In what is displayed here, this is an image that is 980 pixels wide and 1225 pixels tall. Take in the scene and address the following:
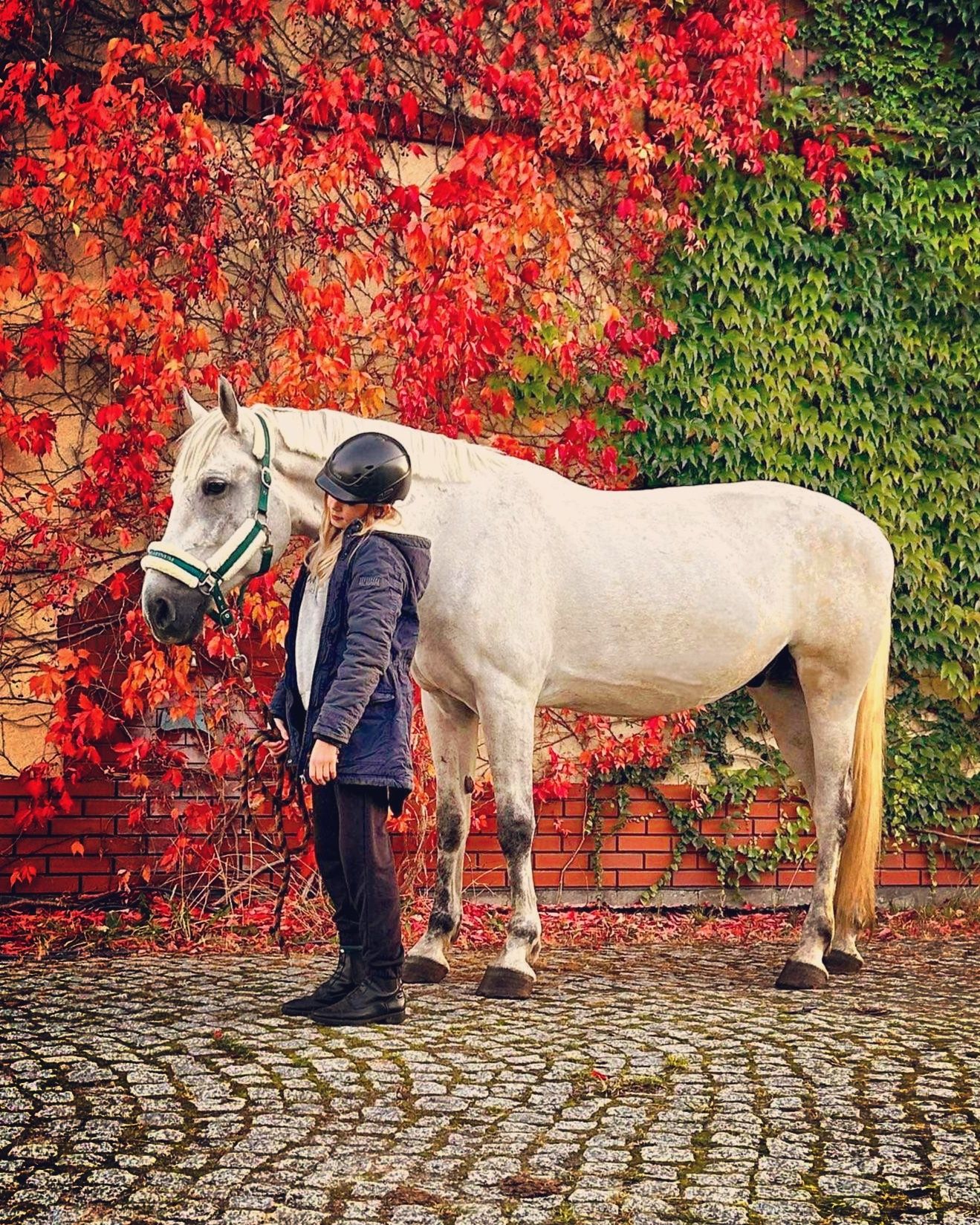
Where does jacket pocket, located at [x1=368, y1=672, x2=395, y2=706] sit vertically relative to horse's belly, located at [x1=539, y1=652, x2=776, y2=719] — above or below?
below

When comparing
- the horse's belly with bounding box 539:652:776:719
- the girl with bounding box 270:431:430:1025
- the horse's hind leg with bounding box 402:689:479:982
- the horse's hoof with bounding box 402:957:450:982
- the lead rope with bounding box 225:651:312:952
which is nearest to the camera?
the girl with bounding box 270:431:430:1025

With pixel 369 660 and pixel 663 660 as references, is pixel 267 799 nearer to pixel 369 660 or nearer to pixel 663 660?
pixel 663 660

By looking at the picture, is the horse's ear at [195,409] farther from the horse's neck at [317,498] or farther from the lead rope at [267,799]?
the lead rope at [267,799]

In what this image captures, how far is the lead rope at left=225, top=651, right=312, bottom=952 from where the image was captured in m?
5.89

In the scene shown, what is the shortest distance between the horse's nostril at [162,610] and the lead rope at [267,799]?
4.23 ft

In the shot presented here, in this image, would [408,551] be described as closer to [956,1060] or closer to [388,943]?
[388,943]

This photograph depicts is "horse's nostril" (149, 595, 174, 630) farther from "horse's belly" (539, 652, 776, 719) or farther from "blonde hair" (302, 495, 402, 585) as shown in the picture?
"horse's belly" (539, 652, 776, 719)

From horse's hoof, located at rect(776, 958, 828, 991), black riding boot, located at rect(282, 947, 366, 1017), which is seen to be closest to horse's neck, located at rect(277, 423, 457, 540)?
black riding boot, located at rect(282, 947, 366, 1017)

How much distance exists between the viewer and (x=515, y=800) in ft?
16.3

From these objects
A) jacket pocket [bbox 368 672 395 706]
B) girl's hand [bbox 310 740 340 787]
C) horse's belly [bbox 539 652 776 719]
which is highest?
horse's belly [bbox 539 652 776 719]

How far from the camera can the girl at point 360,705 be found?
14.0ft

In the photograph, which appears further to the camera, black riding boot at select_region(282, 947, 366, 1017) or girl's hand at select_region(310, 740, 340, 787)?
black riding boot at select_region(282, 947, 366, 1017)

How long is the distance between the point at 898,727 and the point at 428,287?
11.1 feet

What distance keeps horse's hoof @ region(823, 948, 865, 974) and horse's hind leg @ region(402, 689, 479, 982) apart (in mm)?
1565
